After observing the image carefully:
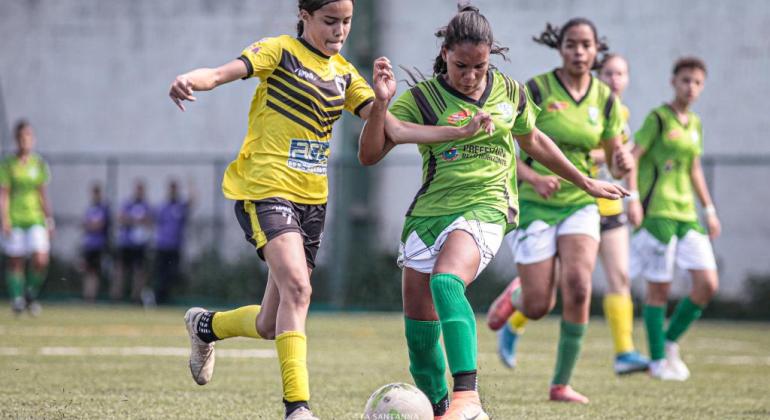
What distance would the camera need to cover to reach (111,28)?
22.1m

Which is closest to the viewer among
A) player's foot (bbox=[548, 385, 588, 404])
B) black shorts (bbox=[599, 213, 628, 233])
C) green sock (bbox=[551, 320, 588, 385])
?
player's foot (bbox=[548, 385, 588, 404])

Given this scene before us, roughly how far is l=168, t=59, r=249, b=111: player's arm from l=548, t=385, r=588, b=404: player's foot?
3036 millimetres

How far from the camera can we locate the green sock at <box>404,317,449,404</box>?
5777mm

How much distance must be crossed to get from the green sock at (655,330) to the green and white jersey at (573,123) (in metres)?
2.08

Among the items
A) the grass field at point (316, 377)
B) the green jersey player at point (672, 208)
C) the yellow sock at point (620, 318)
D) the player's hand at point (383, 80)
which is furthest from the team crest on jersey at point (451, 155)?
the green jersey player at point (672, 208)

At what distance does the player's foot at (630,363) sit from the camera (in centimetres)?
877

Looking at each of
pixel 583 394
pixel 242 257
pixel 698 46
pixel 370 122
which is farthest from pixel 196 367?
pixel 698 46

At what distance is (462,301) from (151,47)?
57.2 feet

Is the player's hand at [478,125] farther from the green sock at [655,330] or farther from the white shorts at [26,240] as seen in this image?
the white shorts at [26,240]

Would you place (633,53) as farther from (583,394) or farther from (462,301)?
(462,301)

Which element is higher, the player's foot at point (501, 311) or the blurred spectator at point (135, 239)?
the player's foot at point (501, 311)

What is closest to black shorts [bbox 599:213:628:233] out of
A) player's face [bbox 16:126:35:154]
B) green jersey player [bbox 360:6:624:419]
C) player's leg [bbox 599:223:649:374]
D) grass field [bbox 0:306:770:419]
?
player's leg [bbox 599:223:649:374]

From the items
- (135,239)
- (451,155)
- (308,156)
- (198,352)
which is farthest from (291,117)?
(135,239)

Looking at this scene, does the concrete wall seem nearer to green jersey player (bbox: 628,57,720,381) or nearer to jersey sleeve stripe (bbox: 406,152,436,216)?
green jersey player (bbox: 628,57,720,381)
